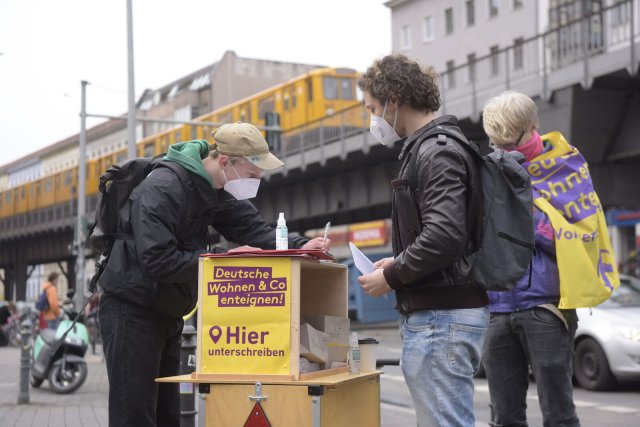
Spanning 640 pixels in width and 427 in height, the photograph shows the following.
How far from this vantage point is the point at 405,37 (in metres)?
72.4

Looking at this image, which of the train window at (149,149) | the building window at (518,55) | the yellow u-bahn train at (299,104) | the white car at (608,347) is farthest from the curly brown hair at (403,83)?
the train window at (149,149)

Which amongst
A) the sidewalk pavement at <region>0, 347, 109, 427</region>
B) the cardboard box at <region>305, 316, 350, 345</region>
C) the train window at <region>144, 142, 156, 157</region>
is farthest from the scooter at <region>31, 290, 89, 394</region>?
the train window at <region>144, 142, 156, 157</region>

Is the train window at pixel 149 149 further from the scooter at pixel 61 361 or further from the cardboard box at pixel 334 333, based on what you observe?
the cardboard box at pixel 334 333

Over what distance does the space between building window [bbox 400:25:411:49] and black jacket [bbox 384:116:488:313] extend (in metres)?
68.9

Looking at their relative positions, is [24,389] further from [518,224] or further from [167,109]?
[167,109]

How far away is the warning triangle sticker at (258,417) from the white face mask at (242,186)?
127cm

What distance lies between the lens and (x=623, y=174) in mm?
22547

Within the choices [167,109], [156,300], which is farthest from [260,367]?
[167,109]

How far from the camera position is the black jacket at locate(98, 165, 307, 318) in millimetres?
4387

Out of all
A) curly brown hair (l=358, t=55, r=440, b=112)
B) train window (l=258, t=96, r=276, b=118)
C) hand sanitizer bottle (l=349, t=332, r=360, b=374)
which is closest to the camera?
curly brown hair (l=358, t=55, r=440, b=112)

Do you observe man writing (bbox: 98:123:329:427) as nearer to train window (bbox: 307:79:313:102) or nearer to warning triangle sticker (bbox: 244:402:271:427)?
warning triangle sticker (bbox: 244:402:271:427)

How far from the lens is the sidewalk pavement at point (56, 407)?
392 inches

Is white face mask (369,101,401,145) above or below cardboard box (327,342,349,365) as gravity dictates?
above

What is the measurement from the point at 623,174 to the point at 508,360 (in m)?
18.9
